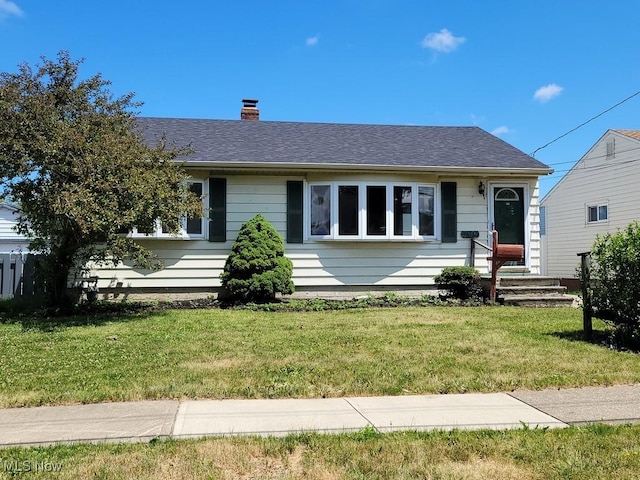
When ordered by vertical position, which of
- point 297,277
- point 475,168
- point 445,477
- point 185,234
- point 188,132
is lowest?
point 445,477

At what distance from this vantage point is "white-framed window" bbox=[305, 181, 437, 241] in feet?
40.8

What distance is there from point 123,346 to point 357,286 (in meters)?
6.59

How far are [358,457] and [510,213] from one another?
35.6ft

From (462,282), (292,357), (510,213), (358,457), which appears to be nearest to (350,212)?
(462,282)

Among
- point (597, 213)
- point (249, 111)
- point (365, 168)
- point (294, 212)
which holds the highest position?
point (249, 111)

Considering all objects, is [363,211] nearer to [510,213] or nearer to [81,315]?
[510,213]

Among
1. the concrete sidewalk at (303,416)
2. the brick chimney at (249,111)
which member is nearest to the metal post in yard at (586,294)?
the concrete sidewalk at (303,416)

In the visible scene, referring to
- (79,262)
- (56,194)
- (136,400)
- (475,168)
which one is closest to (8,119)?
(56,194)

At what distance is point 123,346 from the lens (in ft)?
23.2

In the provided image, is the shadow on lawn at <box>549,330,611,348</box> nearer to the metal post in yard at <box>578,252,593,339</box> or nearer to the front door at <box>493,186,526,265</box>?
the metal post in yard at <box>578,252,593,339</box>

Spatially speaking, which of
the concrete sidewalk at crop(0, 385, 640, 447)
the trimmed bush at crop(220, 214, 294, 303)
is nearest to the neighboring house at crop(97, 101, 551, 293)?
the trimmed bush at crop(220, 214, 294, 303)

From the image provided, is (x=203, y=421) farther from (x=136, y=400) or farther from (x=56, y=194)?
(x=56, y=194)

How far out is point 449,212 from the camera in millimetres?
12789

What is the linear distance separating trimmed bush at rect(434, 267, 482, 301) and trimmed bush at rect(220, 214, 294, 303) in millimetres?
3627
